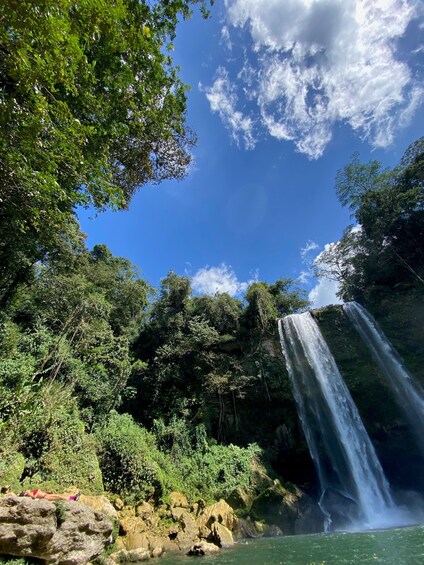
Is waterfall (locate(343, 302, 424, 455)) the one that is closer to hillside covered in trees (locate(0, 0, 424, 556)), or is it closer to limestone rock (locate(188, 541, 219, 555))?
hillside covered in trees (locate(0, 0, 424, 556))

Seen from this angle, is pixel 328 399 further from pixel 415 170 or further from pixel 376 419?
pixel 415 170

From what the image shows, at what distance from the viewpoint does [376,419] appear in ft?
54.6

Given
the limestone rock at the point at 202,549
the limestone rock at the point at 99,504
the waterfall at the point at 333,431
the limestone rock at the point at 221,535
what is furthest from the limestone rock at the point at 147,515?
the waterfall at the point at 333,431

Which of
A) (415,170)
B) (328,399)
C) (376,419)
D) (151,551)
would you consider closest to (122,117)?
(151,551)

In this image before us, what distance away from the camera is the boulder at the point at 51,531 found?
5020 mm

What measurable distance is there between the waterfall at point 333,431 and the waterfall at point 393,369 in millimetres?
2387

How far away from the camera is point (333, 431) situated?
634 inches

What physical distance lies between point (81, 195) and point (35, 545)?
6181mm

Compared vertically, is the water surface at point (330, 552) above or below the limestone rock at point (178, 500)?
below

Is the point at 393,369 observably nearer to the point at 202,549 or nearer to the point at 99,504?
the point at 202,549

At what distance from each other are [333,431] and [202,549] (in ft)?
32.8

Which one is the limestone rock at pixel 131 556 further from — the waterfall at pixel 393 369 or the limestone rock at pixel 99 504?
the waterfall at pixel 393 369

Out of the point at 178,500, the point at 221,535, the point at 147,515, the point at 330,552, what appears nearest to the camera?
the point at 330,552

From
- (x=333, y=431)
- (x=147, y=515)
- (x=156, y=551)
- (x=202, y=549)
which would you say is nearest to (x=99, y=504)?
(x=156, y=551)
